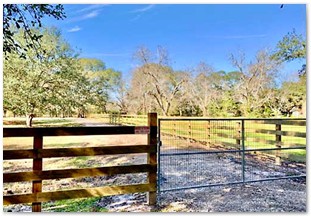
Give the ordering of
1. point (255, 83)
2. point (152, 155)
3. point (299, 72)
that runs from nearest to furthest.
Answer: point (152, 155) → point (299, 72) → point (255, 83)

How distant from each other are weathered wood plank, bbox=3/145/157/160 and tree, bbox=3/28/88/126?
3.90m

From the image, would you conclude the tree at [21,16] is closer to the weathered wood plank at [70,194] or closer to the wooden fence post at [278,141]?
the weathered wood plank at [70,194]

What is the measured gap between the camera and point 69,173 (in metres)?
1.65

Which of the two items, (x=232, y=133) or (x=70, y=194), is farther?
(x=232, y=133)

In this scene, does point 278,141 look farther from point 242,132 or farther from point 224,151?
point 224,151

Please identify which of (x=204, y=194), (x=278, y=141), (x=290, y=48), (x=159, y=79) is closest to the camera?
(x=204, y=194)

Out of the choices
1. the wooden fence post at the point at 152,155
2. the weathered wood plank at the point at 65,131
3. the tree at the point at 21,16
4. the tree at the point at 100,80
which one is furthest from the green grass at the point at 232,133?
the tree at the point at 100,80

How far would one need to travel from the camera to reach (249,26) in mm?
3199

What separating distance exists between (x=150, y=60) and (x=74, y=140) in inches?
111

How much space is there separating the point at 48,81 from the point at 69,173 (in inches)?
210

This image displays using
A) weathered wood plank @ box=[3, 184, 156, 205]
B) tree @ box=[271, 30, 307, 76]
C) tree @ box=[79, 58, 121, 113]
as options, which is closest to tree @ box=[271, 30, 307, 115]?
tree @ box=[271, 30, 307, 76]

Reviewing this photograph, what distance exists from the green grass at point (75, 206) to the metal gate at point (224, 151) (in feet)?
1.68

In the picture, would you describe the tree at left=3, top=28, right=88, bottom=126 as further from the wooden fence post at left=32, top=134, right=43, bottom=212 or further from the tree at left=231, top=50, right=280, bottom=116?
the wooden fence post at left=32, top=134, right=43, bottom=212

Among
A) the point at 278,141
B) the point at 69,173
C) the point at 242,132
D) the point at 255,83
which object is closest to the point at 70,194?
the point at 69,173
